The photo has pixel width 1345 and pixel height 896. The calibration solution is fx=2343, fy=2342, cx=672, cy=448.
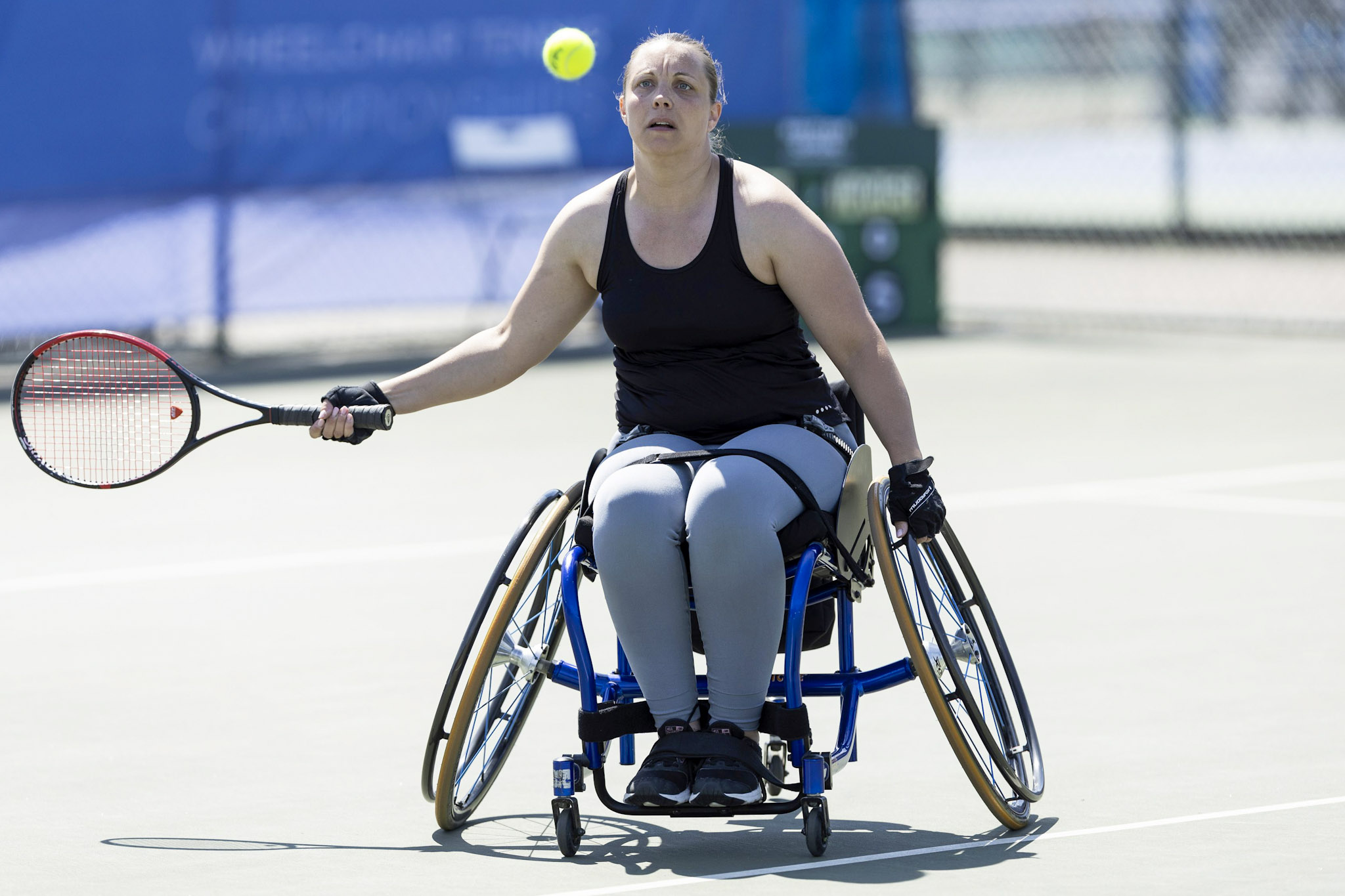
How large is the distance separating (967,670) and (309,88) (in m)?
8.68

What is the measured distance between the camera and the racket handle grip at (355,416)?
4.43 metres

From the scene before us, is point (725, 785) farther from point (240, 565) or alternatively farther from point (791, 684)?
point (240, 565)

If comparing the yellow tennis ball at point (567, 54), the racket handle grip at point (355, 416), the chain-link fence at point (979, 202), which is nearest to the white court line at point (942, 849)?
the racket handle grip at point (355, 416)

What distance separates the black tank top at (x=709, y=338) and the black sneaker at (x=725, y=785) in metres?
0.69

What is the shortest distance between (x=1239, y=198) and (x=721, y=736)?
22.0m

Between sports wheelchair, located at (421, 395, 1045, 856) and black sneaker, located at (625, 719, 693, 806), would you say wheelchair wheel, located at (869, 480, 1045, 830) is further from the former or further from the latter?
black sneaker, located at (625, 719, 693, 806)

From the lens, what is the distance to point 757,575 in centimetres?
421

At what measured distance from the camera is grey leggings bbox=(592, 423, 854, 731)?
4.21 meters

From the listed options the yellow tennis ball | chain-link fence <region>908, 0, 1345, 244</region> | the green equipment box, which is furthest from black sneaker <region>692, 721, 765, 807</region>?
chain-link fence <region>908, 0, 1345, 244</region>

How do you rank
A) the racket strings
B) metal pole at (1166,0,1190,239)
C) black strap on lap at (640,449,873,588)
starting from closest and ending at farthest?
black strap on lap at (640,449,873,588), the racket strings, metal pole at (1166,0,1190,239)

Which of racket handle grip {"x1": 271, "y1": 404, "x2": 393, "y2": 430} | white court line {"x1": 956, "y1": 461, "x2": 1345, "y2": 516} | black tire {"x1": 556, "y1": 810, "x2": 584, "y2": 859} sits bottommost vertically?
black tire {"x1": 556, "y1": 810, "x2": 584, "y2": 859}

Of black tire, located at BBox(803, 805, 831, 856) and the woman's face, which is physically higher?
the woman's face

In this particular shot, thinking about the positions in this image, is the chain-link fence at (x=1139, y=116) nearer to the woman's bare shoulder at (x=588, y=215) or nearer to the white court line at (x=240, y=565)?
the white court line at (x=240, y=565)

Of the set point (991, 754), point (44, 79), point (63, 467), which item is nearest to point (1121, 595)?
point (991, 754)
